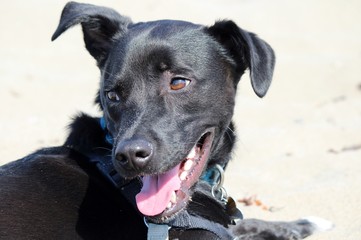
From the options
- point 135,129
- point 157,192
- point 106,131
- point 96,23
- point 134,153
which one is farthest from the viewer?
point 96,23

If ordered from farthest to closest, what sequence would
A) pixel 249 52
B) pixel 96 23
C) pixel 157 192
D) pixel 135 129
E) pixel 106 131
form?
pixel 96 23 < pixel 106 131 < pixel 249 52 < pixel 157 192 < pixel 135 129

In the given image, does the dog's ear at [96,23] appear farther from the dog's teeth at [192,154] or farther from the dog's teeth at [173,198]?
the dog's teeth at [173,198]

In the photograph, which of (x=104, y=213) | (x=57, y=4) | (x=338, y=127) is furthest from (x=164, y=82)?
(x=57, y=4)

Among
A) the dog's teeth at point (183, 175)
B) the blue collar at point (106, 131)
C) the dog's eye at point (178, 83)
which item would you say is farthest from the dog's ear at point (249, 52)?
the blue collar at point (106, 131)

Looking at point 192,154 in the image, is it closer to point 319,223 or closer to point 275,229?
point 275,229

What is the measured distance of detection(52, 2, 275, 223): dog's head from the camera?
3148 mm

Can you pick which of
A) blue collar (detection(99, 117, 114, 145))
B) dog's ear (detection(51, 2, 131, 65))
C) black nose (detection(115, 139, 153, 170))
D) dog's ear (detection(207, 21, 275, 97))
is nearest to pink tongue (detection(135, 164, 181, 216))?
black nose (detection(115, 139, 153, 170))

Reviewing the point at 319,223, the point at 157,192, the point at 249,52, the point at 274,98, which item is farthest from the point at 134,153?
the point at 274,98

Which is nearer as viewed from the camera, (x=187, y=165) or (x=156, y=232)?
(x=156, y=232)

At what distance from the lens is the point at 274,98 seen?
9188mm

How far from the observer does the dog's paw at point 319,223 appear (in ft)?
13.5

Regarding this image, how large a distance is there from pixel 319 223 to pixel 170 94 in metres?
1.47

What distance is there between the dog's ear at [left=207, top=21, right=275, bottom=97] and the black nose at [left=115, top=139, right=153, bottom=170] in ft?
2.41

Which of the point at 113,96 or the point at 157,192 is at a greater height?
the point at 113,96
